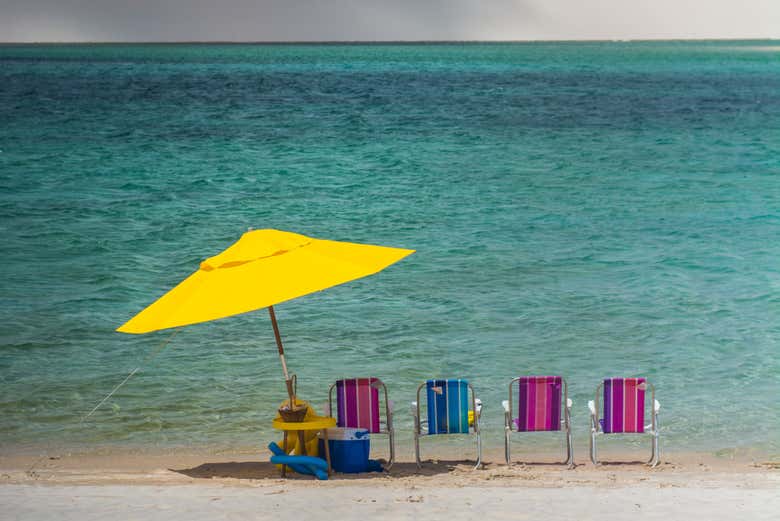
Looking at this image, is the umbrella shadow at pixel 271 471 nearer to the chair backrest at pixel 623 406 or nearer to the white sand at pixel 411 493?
the white sand at pixel 411 493

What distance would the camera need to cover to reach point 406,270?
15.5 metres

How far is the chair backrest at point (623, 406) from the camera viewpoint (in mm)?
7371

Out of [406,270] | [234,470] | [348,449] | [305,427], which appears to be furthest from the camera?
[406,270]

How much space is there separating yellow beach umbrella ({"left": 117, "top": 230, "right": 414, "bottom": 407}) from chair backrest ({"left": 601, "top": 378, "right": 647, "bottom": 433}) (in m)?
1.86

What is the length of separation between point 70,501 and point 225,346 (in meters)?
5.17

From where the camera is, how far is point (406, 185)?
2678cm

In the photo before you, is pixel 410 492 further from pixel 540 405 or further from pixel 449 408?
pixel 540 405

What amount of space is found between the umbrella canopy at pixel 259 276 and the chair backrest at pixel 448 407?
3.46 feet

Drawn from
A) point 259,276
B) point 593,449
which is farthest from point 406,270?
point 259,276

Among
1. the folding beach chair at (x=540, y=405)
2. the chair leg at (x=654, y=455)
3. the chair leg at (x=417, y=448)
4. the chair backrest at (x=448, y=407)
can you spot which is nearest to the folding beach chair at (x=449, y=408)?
the chair backrest at (x=448, y=407)

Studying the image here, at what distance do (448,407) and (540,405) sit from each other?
2.24 ft

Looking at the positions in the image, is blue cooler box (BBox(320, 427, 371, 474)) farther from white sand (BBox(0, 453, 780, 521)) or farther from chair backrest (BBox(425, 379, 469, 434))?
chair backrest (BBox(425, 379, 469, 434))

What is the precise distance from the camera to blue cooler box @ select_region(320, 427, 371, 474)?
24.2 feet

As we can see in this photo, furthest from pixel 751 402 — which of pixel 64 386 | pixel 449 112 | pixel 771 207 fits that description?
pixel 449 112
